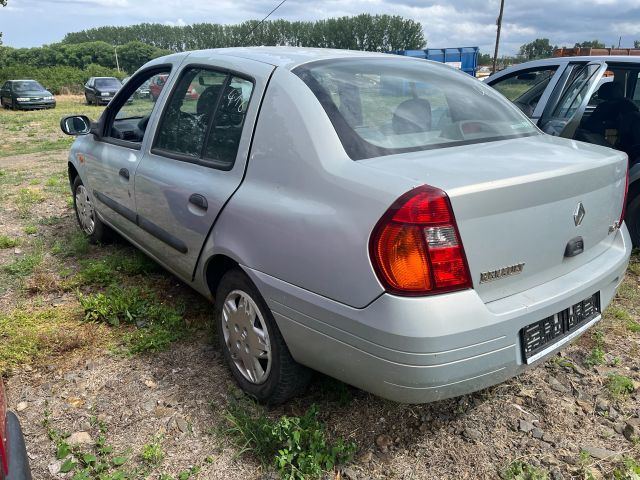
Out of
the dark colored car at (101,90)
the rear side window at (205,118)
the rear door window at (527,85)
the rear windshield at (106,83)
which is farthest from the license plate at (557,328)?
the rear windshield at (106,83)

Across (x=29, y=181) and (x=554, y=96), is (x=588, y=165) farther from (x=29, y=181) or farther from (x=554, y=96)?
(x=29, y=181)

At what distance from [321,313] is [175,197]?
1283 mm

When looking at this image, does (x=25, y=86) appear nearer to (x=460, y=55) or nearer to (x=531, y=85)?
(x=460, y=55)

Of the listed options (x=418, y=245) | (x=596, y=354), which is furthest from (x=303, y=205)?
(x=596, y=354)

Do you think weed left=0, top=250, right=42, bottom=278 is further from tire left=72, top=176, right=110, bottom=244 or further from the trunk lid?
the trunk lid

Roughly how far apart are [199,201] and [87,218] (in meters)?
2.49

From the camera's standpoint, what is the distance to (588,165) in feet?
7.20

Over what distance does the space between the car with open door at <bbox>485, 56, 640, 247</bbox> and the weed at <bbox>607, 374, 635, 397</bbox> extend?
204cm

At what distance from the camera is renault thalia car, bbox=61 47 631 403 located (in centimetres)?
182

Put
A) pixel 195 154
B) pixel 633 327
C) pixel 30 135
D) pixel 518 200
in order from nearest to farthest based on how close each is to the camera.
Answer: pixel 518 200 → pixel 195 154 → pixel 633 327 → pixel 30 135

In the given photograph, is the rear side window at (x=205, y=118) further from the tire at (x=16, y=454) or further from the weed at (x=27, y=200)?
the weed at (x=27, y=200)

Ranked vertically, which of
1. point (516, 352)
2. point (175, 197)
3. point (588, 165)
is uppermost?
point (588, 165)

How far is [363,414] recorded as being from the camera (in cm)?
250

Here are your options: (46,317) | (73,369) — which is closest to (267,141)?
(73,369)
